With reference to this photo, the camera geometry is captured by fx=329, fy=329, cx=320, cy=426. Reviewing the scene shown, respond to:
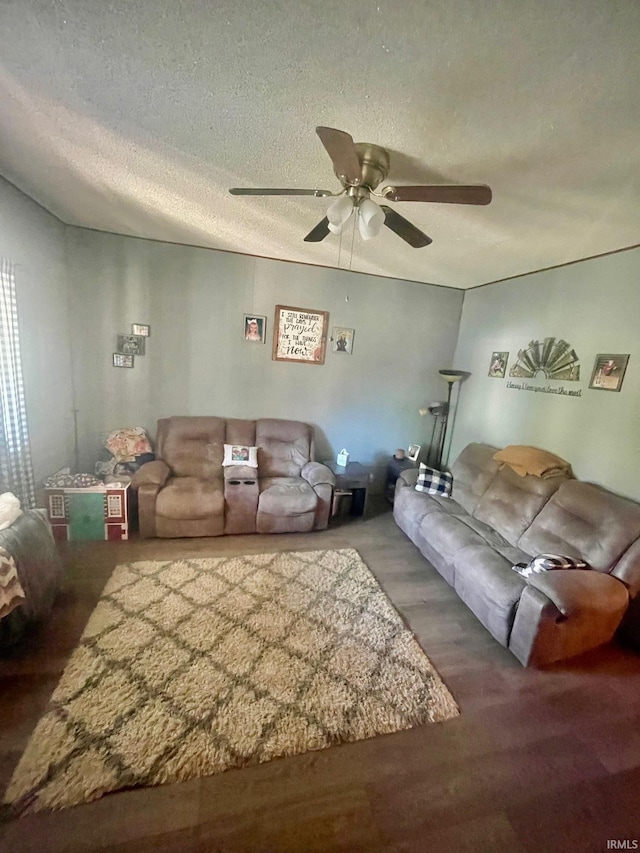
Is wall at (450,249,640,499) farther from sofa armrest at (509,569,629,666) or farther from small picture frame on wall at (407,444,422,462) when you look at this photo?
sofa armrest at (509,569,629,666)

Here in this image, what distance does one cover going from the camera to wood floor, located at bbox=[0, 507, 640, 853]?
3.65 ft

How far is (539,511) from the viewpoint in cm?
246

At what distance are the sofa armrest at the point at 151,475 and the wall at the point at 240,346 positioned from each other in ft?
2.08

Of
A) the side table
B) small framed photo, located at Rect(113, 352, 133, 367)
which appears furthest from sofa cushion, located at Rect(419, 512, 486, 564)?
small framed photo, located at Rect(113, 352, 133, 367)

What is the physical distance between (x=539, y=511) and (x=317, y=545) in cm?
177

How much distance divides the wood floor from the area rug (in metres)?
0.06

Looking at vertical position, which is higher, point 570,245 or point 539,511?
point 570,245

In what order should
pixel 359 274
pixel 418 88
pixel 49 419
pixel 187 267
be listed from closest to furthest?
pixel 418 88, pixel 49 419, pixel 187 267, pixel 359 274

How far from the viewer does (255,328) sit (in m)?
3.45

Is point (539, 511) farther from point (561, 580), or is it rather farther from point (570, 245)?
point (570, 245)

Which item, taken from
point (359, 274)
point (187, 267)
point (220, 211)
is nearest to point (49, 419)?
point (187, 267)

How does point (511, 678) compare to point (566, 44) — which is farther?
point (511, 678)

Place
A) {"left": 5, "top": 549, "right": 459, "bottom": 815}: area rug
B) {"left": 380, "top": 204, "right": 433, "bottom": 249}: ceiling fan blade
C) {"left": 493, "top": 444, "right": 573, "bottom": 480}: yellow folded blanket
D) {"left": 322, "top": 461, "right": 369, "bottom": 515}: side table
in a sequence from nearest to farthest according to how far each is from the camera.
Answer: {"left": 5, "top": 549, "right": 459, "bottom": 815}: area rug < {"left": 380, "top": 204, "right": 433, "bottom": 249}: ceiling fan blade < {"left": 493, "top": 444, "right": 573, "bottom": 480}: yellow folded blanket < {"left": 322, "top": 461, "right": 369, "bottom": 515}: side table

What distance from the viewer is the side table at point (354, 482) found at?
3.32m
